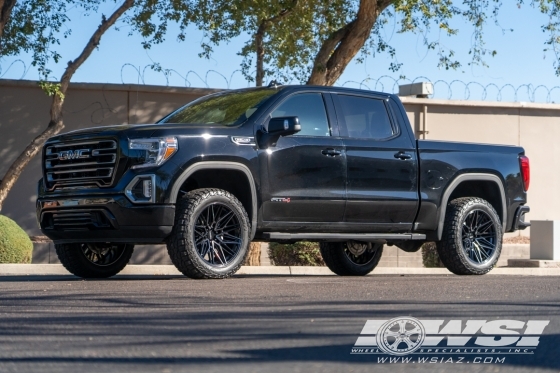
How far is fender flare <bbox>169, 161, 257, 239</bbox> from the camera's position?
943 centimetres

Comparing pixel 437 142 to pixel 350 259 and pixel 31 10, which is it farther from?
pixel 31 10

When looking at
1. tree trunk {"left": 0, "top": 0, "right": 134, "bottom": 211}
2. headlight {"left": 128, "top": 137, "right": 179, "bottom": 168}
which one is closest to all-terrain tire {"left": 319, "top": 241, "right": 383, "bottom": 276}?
headlight {"left": 128, "top": 137, "right": 179, "bottom": 168}

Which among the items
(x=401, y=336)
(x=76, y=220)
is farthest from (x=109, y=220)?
(x=401, y=336)

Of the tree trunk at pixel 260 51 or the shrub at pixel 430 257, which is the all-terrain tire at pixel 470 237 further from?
the tree trunk at pixel 260 51

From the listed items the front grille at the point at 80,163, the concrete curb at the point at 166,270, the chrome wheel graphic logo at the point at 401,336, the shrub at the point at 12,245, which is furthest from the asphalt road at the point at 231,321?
the shrub at the point at 12,245

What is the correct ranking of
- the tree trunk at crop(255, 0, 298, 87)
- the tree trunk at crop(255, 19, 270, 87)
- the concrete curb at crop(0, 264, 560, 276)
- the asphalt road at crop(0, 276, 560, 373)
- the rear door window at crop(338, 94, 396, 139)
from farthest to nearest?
the tree trunk at crop(255, 19, 270, 87) → the tree trunk at crop(255, 0, 298, 87) → the concrete curb at crop(0, 264, 560, 276) → the rear door window at crop(338, 94, 396, 139) → the asphalt road at crop(0, 276, 560, 373)

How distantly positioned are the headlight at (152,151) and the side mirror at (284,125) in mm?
1093

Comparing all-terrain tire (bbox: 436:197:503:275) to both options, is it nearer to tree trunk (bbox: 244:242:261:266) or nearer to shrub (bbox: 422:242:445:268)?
tree trunk (bbox: 244:242:261:266)

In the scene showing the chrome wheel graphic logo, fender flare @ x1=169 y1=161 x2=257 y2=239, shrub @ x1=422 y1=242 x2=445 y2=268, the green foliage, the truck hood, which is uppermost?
the green foliage

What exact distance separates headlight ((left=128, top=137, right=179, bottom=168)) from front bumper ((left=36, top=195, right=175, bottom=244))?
379 mm

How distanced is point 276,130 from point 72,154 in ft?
6.42

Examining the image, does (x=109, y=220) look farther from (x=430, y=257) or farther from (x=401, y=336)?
(x=430, y=257)

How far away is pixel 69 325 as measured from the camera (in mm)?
5934

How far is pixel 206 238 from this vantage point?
31.7 ft
